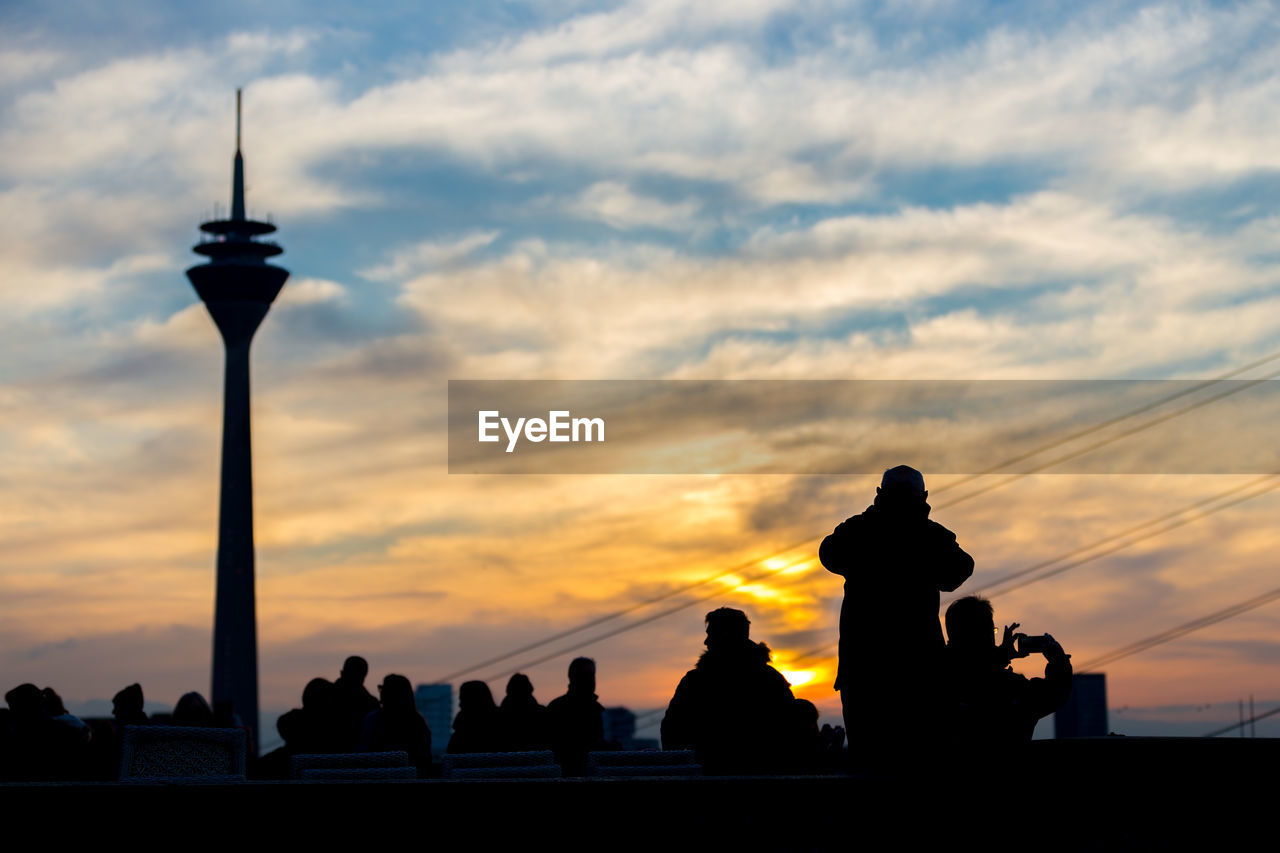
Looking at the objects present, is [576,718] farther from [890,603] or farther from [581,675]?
[890,603]

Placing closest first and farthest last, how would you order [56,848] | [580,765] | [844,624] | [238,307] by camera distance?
[56,848], [844,624], [580,765], [238,307]

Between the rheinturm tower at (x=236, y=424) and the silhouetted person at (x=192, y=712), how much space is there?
15465 cm

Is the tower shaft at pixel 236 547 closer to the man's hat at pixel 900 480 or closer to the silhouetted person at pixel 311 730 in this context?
the silhouetted person at pixel 311 730

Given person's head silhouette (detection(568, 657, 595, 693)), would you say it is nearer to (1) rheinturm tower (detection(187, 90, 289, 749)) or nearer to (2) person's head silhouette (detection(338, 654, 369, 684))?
(2) person's head silhouette (detection(338, 654, 369, 684))

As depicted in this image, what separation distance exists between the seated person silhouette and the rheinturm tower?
161310 millimetres

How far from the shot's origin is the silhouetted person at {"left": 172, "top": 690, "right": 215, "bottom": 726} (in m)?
14.3

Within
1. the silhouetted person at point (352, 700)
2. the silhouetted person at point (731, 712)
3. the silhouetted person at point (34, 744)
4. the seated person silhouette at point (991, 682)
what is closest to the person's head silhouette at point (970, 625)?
the seated person silhouette at point (991, 682)

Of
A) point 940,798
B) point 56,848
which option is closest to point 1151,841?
point 940,798

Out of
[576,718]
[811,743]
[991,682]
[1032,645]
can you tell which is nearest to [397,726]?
[576,718]

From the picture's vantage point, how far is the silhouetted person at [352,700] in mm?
14102

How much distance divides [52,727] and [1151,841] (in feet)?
27.6

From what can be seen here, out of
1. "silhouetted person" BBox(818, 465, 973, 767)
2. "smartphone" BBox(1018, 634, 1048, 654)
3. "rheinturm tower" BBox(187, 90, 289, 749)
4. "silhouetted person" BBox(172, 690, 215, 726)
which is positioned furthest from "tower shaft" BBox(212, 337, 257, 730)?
"smartphone" BBox(1018, 634, 1048, 654)

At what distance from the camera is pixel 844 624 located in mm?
9539

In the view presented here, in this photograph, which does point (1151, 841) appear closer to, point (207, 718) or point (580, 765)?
point (580, 765)
